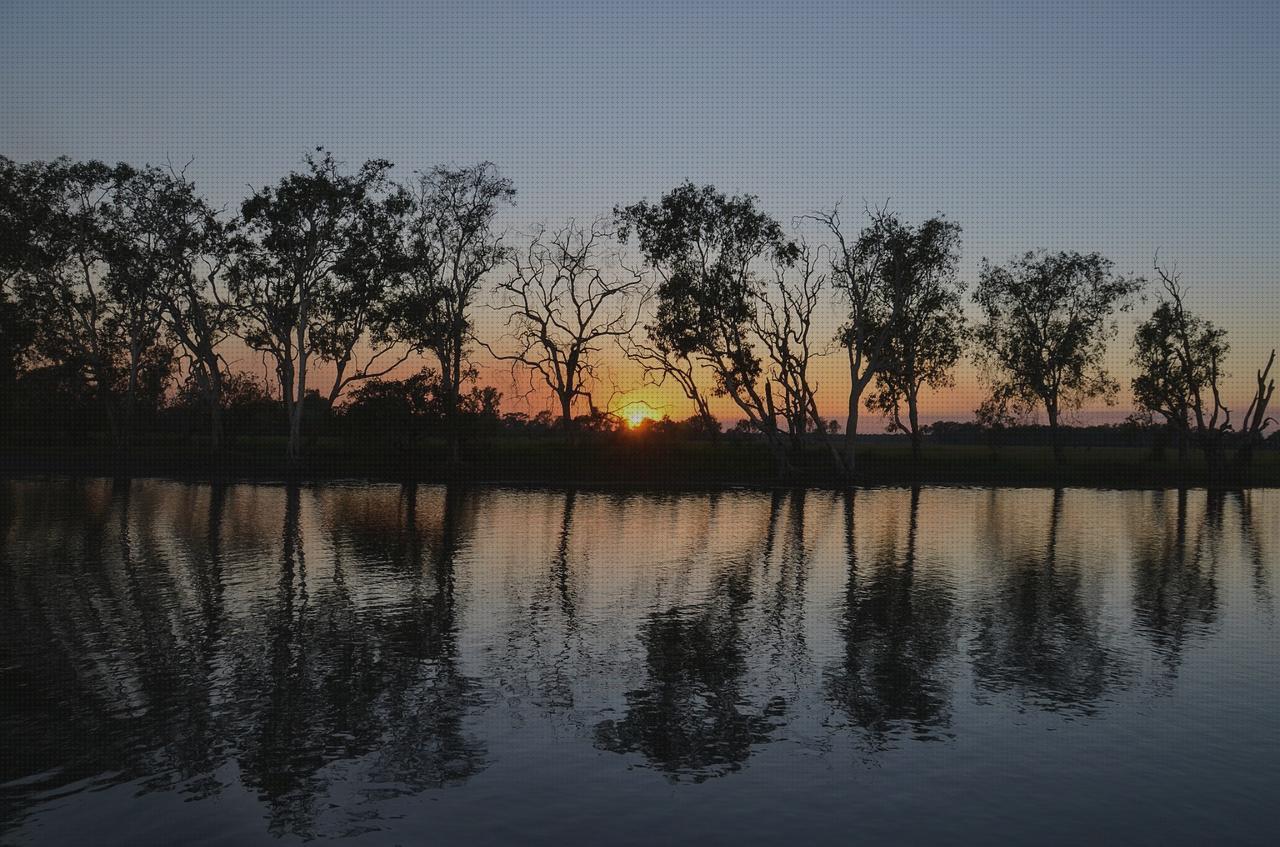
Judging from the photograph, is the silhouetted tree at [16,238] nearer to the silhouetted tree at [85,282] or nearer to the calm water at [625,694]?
the silhouetted tree at [85,282]

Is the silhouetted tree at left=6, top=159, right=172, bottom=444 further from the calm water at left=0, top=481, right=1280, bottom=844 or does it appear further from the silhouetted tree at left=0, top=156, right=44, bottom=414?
the calm water at left=0, top=481, right=1280, bottom=844

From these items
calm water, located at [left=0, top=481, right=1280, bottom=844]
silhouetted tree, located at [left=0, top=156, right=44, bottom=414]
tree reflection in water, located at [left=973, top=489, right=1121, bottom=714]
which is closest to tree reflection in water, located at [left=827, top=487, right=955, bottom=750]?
calm water, located at [left=0, top=481, right=1280, bottom=844]

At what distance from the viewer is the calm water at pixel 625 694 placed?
9.21 meters

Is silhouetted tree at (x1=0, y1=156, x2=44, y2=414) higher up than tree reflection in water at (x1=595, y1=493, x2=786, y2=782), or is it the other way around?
silhouetted tree at (x1=0, y1=156, x2=44, y2=414)

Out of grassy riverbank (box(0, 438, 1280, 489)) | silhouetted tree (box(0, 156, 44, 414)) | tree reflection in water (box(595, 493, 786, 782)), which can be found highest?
silhouetted tree (box(0, 156, 44, 414))

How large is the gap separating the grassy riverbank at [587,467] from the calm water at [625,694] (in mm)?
37286

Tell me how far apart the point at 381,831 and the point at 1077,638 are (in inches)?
506

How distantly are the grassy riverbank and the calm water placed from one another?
1468 inches

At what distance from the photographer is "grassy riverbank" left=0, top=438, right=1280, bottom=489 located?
65.7m

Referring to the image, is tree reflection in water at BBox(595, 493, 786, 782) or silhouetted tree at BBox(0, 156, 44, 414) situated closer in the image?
tree reflection in water at BBox(595, 493, 786, 782)

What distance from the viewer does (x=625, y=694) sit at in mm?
13227

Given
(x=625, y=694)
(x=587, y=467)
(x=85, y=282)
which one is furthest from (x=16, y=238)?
(x=625, y=694)

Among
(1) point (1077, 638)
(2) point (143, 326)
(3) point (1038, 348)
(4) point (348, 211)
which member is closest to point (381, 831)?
(1) point (1077, 638)

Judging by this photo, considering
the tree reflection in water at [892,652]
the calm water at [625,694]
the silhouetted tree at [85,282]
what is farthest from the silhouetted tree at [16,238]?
the tree reflection in water at [892,652]
